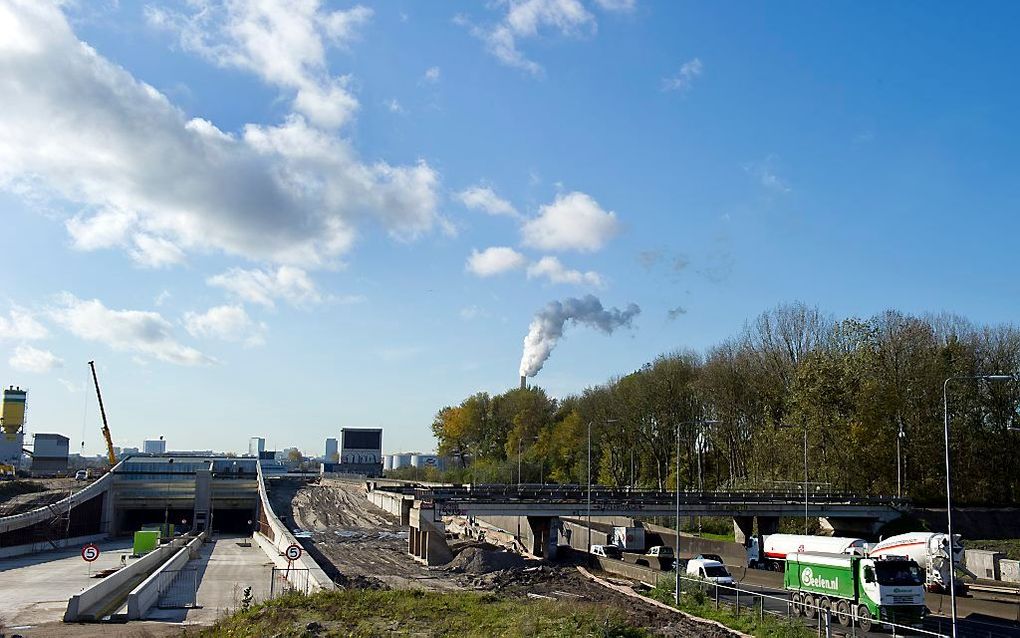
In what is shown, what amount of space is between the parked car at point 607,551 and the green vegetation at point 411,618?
1097 inches

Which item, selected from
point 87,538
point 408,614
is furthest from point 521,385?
point 408,614

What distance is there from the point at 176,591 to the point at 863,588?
138ft

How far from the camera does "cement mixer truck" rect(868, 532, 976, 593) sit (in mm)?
48688

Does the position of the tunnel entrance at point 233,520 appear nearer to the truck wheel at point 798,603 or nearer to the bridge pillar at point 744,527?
the bridge pillar at point 744,527

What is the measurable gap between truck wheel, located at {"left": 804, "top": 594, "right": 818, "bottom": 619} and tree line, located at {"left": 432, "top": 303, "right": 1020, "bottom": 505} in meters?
34.0

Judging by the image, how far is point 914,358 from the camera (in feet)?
279

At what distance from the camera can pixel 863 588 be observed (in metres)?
34.2

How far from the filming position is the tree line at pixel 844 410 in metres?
82.8

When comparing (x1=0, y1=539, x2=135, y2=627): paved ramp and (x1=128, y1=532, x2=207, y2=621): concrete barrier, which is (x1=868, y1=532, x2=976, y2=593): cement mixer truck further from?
(x1=0, y1=539, x2=135, y2=627): paved ramp

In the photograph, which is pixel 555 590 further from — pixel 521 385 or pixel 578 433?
pixel 521 385

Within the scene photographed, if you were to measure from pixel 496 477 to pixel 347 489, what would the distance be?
23.6 meters

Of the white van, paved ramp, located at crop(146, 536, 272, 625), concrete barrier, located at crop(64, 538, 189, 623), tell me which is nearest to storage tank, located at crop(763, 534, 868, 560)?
the white van

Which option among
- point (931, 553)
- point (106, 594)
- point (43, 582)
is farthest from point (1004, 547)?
point (43, 582)

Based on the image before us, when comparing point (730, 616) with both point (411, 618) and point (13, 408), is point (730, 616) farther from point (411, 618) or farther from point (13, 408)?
point (13, 408)
